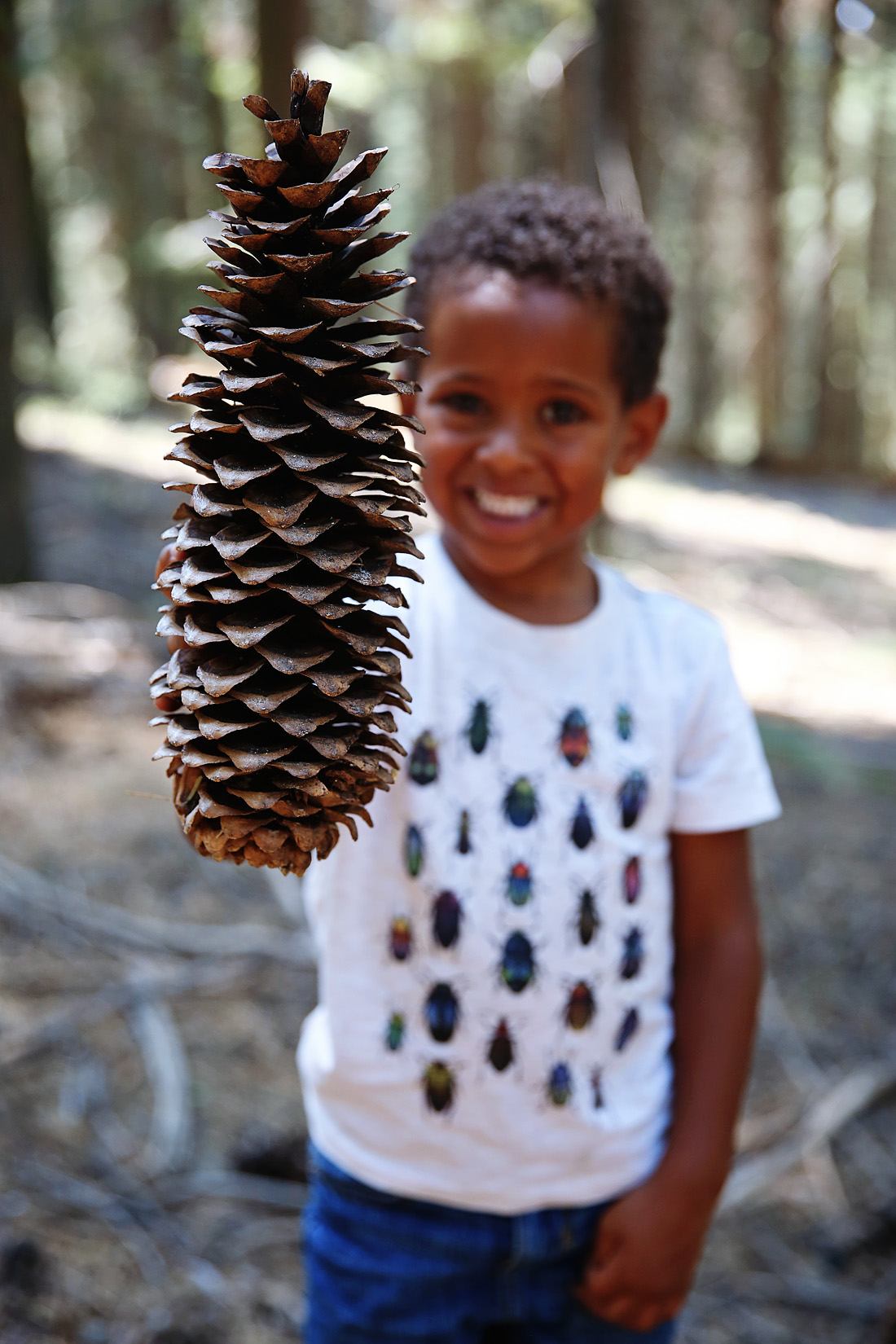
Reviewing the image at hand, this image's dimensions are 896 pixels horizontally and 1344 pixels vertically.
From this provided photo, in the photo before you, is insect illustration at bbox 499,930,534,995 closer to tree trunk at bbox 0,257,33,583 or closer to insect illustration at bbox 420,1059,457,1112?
insect illustration at bbox 420,1059,457,1112

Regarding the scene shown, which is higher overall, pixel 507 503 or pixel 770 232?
pixel 507 503

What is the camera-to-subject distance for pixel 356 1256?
1483 millimetres

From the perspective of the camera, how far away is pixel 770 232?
14.6 meters

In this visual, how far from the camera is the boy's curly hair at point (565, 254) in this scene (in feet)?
4.65

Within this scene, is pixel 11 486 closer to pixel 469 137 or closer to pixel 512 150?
pixel 469 137

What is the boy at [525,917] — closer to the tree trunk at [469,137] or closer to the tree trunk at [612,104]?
the tree trunk at [612,104]

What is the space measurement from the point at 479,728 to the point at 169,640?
0.62 m

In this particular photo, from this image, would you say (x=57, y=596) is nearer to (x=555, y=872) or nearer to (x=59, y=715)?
(x=59, y=715)

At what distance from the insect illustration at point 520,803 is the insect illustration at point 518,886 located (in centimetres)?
6

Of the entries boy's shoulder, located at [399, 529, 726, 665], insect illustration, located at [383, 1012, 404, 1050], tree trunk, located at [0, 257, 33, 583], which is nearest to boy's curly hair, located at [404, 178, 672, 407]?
boy's shoulder, located at [399, 529, 726, 665]

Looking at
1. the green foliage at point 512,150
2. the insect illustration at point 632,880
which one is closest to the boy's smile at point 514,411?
the insect illustration at point 632,880

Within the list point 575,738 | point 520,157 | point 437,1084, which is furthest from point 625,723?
point 520,157

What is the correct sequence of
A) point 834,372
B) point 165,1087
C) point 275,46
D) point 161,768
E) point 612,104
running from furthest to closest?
point 834,372 < point 612,104 < point 161,768 < point 275,46 < point 165,1087

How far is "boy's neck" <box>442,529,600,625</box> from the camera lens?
1.56 m
